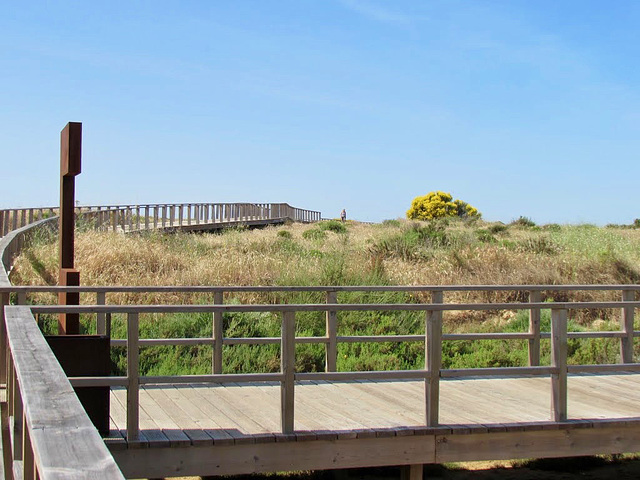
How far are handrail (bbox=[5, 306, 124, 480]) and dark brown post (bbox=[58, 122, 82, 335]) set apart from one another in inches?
154

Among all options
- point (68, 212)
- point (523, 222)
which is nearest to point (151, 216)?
point (523, 222)

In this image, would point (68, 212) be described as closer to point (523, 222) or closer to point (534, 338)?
point (534, 338)

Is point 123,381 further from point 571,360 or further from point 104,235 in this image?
point 104,235

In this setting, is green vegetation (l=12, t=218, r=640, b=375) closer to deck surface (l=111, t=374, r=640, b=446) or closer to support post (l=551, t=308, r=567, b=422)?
deck surface (l=111, t=374, r=640, b=446)

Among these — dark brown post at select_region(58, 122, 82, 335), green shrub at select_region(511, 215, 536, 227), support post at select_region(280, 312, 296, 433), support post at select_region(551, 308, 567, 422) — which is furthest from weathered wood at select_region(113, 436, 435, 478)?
green shrub at select_region(511, 215, 536, 227)

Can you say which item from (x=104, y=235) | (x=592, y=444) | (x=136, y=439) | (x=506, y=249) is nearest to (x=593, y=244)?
(x=506, y=249)

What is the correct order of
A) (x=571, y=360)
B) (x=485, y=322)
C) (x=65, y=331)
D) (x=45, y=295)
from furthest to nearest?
(x=485, y=322) < (x=45, y=295) < (x=571, y=360) < (x=65, y=331)

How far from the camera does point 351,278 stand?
16312 millimetres

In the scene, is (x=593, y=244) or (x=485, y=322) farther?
(x=593, y=244)

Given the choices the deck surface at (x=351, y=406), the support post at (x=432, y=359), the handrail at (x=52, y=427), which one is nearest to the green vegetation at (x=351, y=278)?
the deck surface at (x=351, y=406)

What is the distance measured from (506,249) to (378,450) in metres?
14.1

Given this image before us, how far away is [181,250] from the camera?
1944 centimetres

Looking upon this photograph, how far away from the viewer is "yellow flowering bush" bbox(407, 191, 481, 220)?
57.9 m

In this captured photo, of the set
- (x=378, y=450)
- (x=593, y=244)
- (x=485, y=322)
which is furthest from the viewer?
(x=593, y=244)
